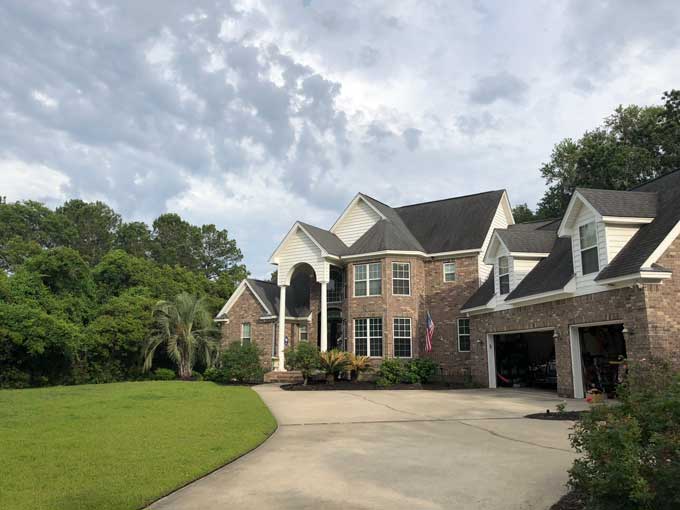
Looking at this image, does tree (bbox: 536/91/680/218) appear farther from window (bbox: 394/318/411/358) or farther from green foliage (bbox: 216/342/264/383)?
green foliage (bbox: 216/342/264/383)

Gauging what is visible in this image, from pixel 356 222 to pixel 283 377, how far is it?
8.94 meters

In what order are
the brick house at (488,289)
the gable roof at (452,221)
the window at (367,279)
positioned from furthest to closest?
the gable roof at (452,221)
the window at (367,279)
the brick house at (488,289)

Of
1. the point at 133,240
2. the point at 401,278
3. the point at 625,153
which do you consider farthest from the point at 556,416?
the point at 133,240

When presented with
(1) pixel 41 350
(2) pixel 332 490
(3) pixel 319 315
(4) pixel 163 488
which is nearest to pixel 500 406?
(2) pixel 332 490

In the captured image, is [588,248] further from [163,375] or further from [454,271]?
[163,375]

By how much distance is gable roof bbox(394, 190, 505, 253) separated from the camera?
26359mm

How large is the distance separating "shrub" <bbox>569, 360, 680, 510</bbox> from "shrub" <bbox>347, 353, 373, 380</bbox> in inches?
699

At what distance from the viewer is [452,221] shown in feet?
92.4

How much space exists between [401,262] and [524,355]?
274 inches

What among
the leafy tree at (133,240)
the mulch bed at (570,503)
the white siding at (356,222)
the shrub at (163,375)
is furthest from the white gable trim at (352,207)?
the leafy tree at (133,240)

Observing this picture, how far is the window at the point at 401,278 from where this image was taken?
2528cm

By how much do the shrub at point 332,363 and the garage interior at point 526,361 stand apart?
6.44m

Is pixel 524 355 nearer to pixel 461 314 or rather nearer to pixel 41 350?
pixel 461 314

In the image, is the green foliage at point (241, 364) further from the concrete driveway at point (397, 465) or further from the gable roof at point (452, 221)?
the concrete driveway at point (397, 465)
